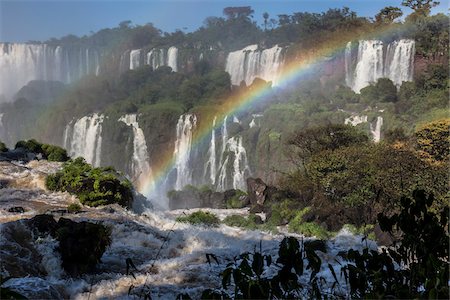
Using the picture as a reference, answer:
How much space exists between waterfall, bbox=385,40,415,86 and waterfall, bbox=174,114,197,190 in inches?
755

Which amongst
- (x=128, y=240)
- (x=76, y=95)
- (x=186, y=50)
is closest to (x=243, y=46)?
(x=186, y=50)

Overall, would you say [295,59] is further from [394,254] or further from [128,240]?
[394,254]

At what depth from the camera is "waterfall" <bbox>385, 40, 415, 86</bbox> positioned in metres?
44.4

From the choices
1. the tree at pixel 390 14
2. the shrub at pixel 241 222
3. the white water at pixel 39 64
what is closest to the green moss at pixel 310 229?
the shrub at pixel 241 222

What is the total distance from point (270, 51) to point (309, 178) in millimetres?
33455

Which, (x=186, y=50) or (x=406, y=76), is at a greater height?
(x=186, y=50)

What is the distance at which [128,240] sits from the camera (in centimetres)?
1434

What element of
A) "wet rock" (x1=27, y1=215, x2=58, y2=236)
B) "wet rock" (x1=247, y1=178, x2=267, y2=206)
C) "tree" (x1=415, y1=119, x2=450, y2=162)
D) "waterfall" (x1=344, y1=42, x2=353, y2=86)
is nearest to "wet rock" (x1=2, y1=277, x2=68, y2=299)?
"wet rock" (x1=27, y1=215, x2=58, y2=236)

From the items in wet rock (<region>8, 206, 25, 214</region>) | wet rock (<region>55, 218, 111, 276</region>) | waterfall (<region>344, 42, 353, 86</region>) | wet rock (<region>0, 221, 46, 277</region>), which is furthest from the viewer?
waterfall (<region>344, 42, 353, 86</region>)

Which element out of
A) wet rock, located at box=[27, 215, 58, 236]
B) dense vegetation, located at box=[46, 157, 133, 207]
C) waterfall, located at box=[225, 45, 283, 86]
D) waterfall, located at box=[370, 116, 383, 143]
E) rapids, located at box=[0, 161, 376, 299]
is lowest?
rapids, located at box=[0, 161, 376, 299]

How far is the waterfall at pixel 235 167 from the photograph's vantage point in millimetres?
40094

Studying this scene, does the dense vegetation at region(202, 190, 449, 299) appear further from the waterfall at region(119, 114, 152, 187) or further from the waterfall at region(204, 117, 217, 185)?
the waterfall at region(119, 114, 152, 187)

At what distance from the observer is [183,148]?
45.2 metres

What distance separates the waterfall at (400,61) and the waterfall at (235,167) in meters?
16.4
